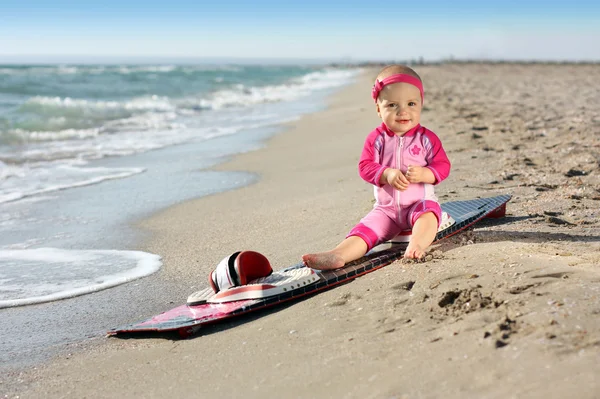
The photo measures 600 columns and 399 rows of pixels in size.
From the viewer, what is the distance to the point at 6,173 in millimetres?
8047

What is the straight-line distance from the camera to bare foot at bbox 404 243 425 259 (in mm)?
3248

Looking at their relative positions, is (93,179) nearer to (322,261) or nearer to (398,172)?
(322,261)

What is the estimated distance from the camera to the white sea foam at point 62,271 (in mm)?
3794

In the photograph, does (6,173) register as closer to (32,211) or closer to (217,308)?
(32,211)

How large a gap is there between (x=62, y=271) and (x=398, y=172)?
2.37 m

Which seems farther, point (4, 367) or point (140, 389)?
point (4, 367)

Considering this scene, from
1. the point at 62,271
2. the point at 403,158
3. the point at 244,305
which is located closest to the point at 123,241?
the point at 62,271

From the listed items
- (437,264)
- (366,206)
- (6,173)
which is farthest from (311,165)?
(437,264)

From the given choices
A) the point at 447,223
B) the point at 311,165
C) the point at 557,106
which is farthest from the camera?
the point at 557,106

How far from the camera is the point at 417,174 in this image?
3.36m

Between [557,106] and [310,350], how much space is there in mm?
10411

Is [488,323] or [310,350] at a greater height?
[488,323]

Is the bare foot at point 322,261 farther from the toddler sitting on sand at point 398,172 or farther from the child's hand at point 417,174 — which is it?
the child's hand at point 417,174

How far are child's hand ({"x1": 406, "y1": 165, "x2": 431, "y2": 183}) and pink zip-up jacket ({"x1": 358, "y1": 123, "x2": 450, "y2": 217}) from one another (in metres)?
0.07
